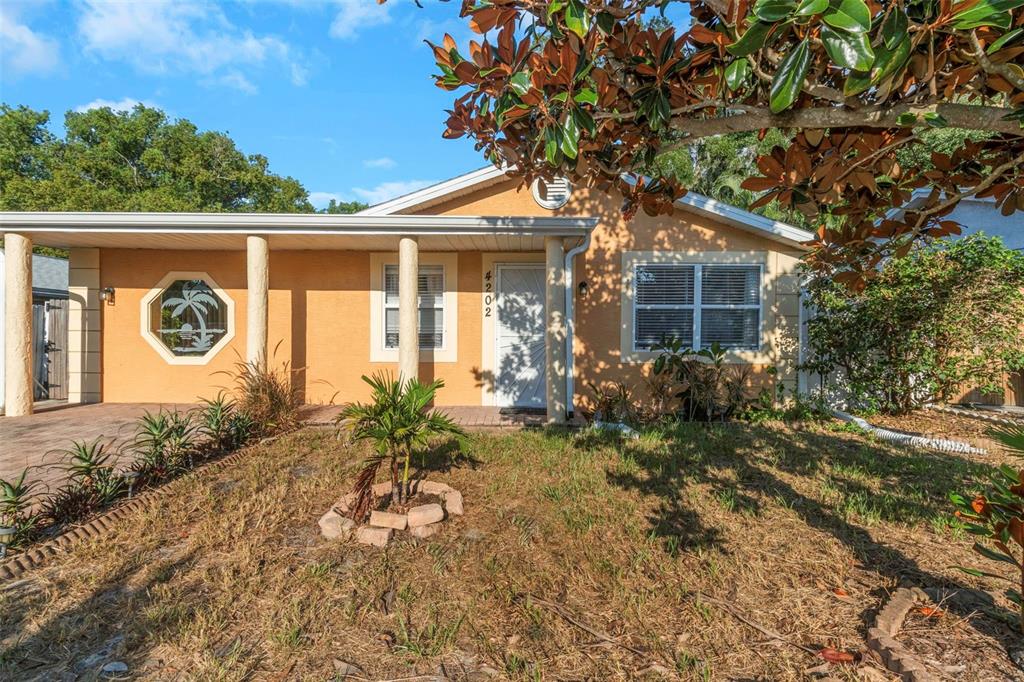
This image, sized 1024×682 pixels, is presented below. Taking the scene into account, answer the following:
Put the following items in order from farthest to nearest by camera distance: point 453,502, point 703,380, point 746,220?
point 746,220, point 703,380, point 453,502

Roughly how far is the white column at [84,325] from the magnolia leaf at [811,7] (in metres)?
10.2

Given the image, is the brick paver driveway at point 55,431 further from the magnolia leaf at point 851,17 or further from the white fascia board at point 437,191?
the magnolia leaf at point 851,17

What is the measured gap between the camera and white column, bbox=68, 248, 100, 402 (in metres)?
7.88

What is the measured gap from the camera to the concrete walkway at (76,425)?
15.4 ft

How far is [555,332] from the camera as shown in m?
6.80

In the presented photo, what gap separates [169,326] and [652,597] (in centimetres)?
880

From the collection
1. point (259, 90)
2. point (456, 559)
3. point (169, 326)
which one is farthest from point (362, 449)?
point (259, 90)

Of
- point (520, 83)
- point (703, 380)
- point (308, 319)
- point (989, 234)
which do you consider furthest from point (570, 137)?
point (989, 234)

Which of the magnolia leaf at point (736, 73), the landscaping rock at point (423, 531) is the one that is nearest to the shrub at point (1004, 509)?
the magnolia leaf at point (736, 73)

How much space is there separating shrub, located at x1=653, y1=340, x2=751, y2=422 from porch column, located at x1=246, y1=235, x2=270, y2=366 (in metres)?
5.80

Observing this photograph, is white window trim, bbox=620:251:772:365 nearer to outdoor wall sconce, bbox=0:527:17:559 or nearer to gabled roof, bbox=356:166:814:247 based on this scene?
gabled roof, bbox=356:166:814:247

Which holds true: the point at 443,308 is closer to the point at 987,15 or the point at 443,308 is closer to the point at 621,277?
the point at 621,277

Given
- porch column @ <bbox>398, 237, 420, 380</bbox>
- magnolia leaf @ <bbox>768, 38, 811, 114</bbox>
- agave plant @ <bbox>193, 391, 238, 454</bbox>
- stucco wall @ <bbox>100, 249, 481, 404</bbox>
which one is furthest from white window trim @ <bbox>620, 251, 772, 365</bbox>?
magnolia leaf @ <bbox>768, 38, 811, 114</bbox>

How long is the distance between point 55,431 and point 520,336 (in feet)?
20.9
